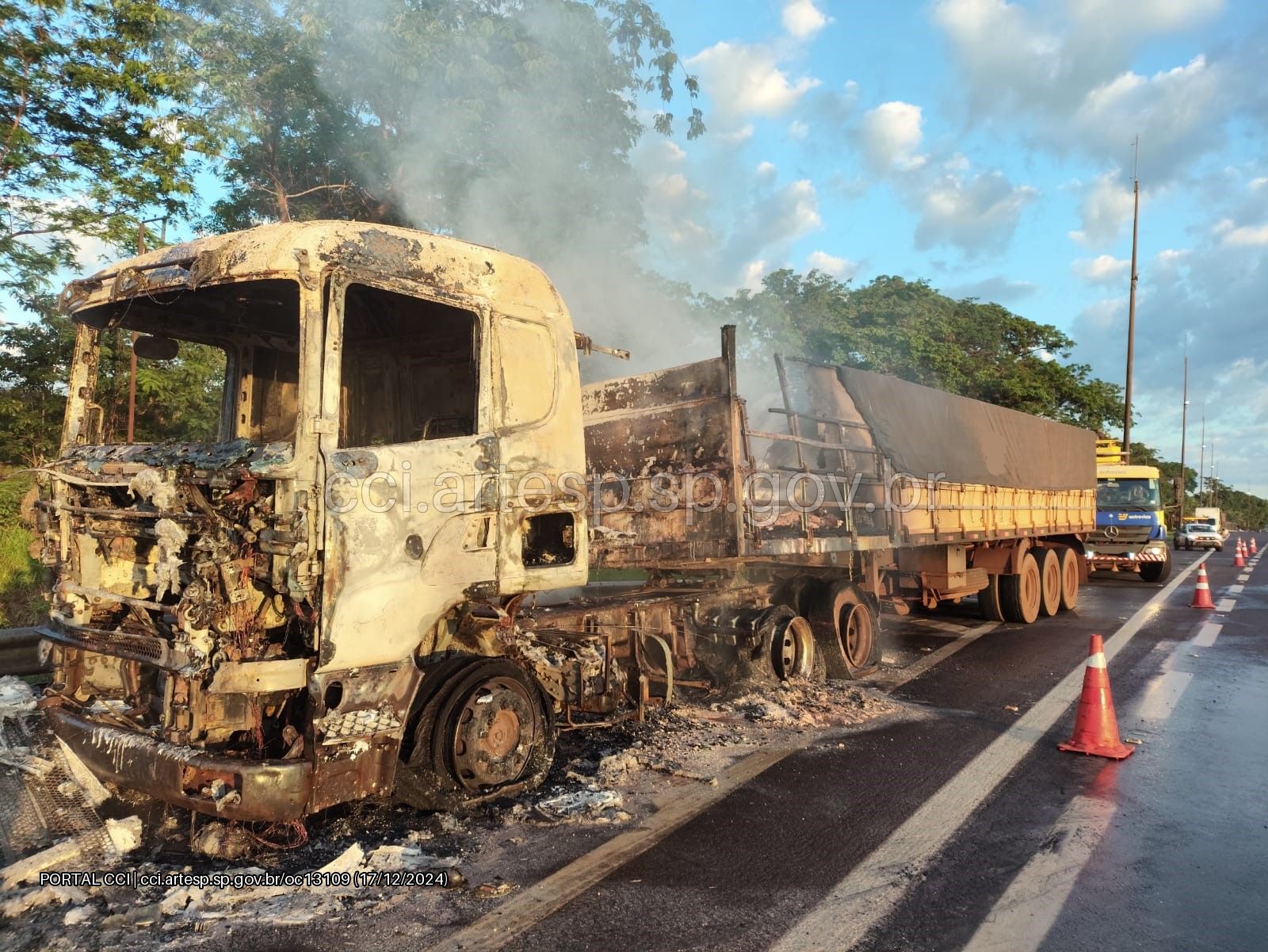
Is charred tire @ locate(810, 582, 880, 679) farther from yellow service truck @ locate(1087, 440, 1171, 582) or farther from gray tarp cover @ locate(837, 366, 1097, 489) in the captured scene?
yellow service truck @ locate(1087, 440, 1171, 582)

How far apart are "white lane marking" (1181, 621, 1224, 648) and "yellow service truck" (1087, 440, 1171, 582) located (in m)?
6.21

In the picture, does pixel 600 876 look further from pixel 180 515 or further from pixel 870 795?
pixel 180 515

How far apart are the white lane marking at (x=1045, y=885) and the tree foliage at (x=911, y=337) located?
1325 cm

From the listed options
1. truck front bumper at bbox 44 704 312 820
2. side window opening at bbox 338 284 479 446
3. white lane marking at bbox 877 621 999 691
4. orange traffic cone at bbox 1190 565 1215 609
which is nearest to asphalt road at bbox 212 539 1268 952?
truck front bumper at bbox 44 704 312 820

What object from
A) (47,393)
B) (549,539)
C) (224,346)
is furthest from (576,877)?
(47,393)

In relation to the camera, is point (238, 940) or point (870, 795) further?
point (870, 795)

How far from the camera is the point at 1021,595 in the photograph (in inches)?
420

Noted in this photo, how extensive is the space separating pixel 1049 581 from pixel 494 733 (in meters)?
10.1

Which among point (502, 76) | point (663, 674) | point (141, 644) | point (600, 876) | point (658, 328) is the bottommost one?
point (600, 876)

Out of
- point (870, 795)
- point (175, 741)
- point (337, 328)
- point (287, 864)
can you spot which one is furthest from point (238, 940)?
point (870, 795)

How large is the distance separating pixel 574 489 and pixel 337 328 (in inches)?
57.3

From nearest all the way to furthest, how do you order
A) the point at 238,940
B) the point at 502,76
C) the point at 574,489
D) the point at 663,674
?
the point at 238,940 → the point at 574,489 → the point at 663,674 → the point at 502,76

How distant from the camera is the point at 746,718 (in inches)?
228

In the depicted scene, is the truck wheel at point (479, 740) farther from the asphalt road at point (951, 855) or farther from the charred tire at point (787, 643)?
the charred tire at point (787, 643)
